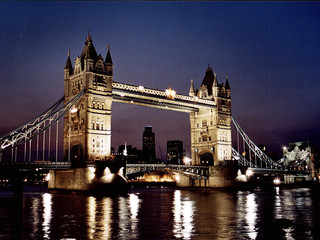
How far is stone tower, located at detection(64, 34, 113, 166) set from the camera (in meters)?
58.0

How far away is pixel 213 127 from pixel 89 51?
30.9 meters

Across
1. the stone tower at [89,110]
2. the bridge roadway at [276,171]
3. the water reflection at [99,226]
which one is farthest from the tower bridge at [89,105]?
the water reflection at [99,226]

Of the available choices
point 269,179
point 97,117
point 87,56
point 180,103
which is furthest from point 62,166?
point 269,179

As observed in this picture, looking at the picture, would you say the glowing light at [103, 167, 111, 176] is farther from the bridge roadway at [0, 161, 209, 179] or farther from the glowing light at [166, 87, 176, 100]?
the glowing light at [166, 87, 176, 100]

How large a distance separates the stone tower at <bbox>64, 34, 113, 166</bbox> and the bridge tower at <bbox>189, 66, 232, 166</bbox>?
26587 millimetres

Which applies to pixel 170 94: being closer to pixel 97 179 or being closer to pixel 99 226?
pixel 97 179

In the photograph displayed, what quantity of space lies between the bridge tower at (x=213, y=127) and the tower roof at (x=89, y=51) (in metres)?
27.2

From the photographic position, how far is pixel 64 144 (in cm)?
6353

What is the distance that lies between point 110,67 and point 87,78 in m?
4.99

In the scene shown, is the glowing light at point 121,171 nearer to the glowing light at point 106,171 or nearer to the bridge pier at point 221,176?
the glowing light at point 106,171

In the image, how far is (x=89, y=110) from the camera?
5816 centimetres

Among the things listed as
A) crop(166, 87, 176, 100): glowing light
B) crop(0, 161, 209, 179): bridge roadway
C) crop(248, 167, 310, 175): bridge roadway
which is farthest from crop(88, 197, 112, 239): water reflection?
crop(248, 167, 310, 175): bridge roadway

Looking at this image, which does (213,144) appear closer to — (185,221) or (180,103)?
(180,103)

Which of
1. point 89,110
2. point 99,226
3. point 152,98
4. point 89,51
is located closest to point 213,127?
point 152,98
